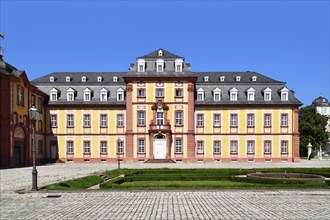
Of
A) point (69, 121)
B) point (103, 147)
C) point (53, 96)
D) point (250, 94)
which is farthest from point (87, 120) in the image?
point (250, 94)

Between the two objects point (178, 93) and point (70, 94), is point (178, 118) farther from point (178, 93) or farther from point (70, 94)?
point (70, 94)

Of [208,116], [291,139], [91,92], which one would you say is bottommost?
[291,139]

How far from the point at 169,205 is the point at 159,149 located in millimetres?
37490

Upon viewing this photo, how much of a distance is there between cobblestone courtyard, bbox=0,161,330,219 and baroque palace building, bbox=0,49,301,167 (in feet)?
111

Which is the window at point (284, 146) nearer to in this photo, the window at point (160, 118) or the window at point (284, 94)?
the window at point (284, 94)

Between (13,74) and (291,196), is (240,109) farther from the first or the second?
(291,196)

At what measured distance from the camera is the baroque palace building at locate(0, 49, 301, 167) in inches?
1980

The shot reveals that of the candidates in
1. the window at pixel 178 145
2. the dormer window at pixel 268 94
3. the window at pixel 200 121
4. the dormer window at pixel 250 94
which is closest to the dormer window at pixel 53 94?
the window at pixel 178 145

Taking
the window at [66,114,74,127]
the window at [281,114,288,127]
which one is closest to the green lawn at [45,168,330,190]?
the window at [281,114,288,127]

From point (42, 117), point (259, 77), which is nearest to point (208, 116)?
point (259, 77)

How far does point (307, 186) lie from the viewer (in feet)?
57.9

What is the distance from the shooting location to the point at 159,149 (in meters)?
50.3

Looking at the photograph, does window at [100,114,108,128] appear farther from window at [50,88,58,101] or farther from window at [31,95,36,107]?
window at [31,95,36,107]

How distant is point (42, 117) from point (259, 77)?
30.5 meters
